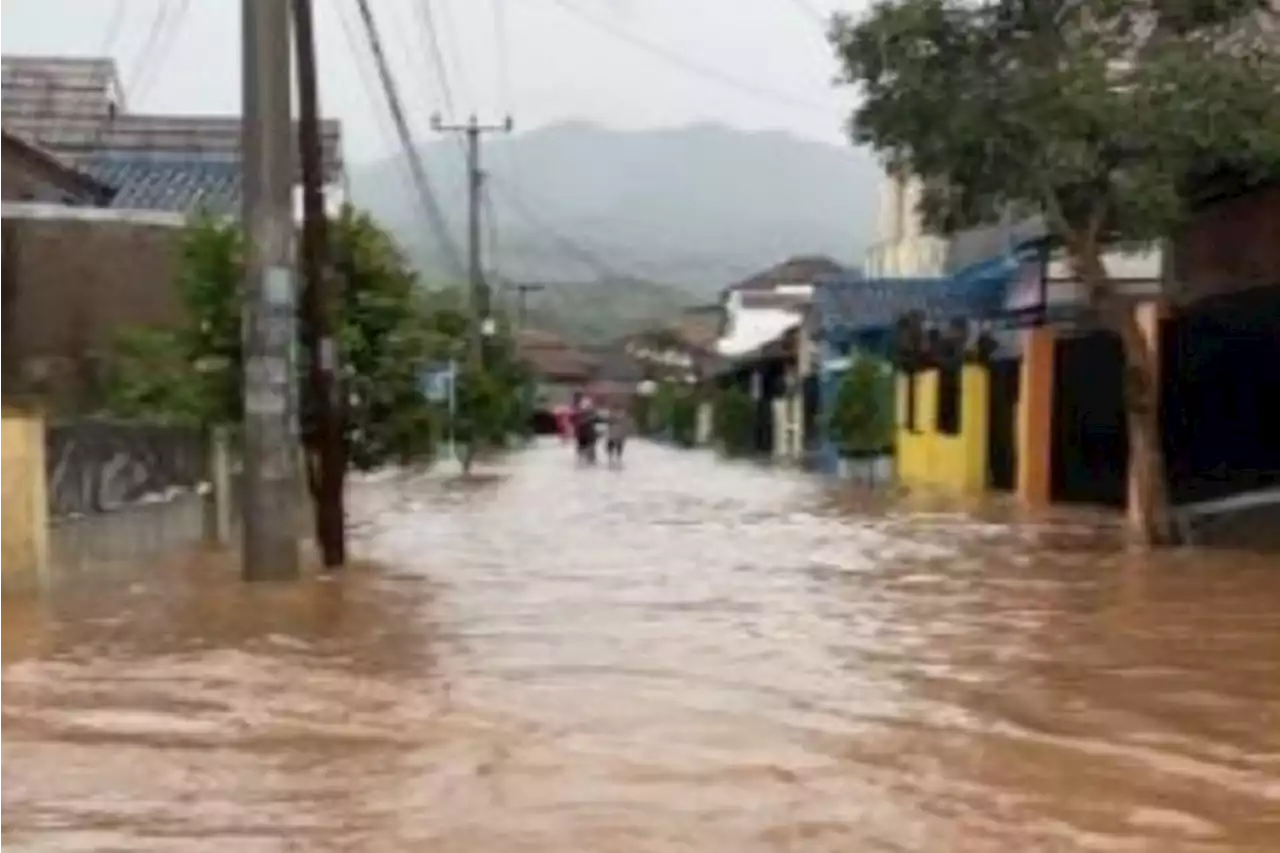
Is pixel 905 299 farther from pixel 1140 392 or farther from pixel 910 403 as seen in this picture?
pixel 1140 392

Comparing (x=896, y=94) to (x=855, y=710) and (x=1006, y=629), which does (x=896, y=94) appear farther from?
(x=855, y=710)

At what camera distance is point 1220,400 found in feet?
86.8

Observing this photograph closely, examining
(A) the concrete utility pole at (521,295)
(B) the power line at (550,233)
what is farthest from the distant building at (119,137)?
(A) the concrete utility pole at (521,295)

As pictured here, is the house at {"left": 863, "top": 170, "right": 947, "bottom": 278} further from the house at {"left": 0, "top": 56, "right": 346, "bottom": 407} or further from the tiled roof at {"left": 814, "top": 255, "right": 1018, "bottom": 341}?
the house at {"left": 0, "top": 56, "right": 346, "bottom": 407}

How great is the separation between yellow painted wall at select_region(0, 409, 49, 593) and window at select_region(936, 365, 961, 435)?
23.6m

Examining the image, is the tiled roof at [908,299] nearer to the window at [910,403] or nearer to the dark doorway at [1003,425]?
the window at [910,403]

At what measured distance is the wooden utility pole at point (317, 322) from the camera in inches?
720

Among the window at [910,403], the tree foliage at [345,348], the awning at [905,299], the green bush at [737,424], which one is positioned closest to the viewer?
the tree foliage at [345,348]

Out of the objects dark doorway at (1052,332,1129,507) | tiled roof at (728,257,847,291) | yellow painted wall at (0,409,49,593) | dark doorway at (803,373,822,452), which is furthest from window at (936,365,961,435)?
tiled roof at (728,257,847,291)

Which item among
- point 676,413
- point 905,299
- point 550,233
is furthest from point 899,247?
point 550,233

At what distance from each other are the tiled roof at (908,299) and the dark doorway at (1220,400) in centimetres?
843

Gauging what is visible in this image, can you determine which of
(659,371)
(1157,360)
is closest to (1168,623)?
(1157,360)

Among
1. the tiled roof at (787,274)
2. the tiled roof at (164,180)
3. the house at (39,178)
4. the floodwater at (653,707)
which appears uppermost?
the tiled roof at (787,274)

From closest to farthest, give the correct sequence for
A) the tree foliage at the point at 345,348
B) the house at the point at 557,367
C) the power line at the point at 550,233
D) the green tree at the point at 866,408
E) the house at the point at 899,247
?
the tree foliage at the point at 345,348, the green tree at the point at 866,408, the house at the point at 899,247, the power line at the point at 550,233, the house at the point at 557,367
